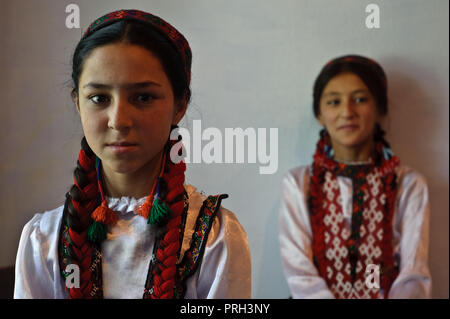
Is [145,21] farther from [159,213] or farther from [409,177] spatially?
[409,177]

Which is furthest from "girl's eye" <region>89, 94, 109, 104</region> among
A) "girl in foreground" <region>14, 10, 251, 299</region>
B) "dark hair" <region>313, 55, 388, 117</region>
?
"dark hair" <region>313, 55, 388, 117</region>

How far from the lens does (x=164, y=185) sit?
0.81 meters

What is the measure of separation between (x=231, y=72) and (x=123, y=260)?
43cm

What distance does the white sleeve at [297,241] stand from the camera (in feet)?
4.58

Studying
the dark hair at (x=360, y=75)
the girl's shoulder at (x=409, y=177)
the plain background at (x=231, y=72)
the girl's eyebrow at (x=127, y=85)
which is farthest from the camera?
the girl's shoulder at (x=409, y=177)

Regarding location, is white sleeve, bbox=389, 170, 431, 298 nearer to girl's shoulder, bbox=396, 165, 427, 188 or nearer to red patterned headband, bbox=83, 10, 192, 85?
girl's shoulder, bbox=396, 165, 427, 188

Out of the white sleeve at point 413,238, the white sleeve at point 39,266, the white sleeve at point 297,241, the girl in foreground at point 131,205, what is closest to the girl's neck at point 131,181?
the girl in foreground at point 131,205

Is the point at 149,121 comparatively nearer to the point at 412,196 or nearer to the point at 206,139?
the point at 206,139

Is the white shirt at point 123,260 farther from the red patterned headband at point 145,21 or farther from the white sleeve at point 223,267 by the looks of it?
the red patterned headband at point 145,21

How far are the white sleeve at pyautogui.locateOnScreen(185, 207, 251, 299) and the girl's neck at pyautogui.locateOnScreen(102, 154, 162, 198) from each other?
14cm

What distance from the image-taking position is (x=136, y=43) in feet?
2.46

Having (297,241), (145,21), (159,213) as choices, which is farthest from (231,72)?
(297,241)

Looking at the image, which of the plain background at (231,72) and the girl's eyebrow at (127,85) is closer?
the girl's eyebrow at (127,85)

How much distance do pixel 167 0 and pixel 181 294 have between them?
55cm
